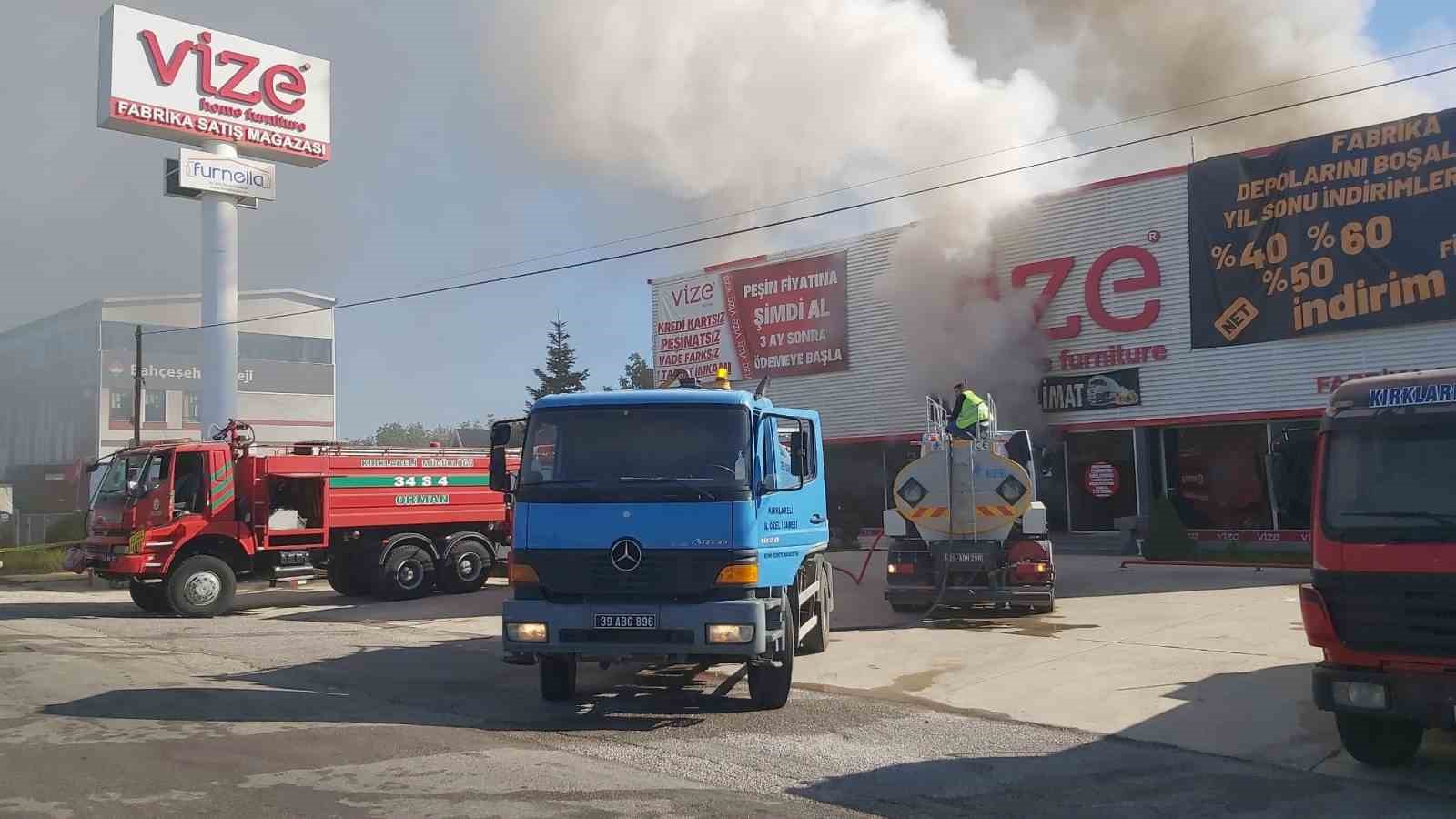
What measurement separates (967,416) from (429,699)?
732 cm

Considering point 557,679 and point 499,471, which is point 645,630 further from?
point 499,471

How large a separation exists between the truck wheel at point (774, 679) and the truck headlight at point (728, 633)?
2.05 feet

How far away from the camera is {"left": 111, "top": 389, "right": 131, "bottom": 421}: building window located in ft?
168

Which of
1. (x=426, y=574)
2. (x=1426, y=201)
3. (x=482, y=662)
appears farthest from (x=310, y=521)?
(x=1426, y=201)

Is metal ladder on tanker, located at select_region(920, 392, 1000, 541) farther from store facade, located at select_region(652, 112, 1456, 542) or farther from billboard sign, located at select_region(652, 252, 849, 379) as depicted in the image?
billboard sign, located at select_region(652, 252, 849, 379)

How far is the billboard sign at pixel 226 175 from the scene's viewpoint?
30.9m

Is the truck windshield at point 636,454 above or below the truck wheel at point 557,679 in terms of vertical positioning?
above

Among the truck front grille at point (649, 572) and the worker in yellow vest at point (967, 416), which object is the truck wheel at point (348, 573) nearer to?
the worker in yellow vest at point (967, 416)

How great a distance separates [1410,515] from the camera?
595 centimetres

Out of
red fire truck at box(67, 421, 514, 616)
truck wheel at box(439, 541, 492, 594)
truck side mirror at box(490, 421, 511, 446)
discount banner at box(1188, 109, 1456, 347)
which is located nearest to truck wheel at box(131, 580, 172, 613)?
red fire truck at box(67, 421, 514, 616)

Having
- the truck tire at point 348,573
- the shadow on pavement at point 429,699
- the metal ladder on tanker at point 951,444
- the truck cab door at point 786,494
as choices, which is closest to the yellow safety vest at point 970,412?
the metal ladder on tanker at point 951,444

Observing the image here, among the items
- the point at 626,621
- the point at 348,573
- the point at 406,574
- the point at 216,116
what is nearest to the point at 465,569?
the point at 406,574

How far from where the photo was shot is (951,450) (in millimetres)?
13008

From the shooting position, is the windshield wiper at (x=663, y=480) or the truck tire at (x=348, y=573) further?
the truck tire at (x=348, y=573)
